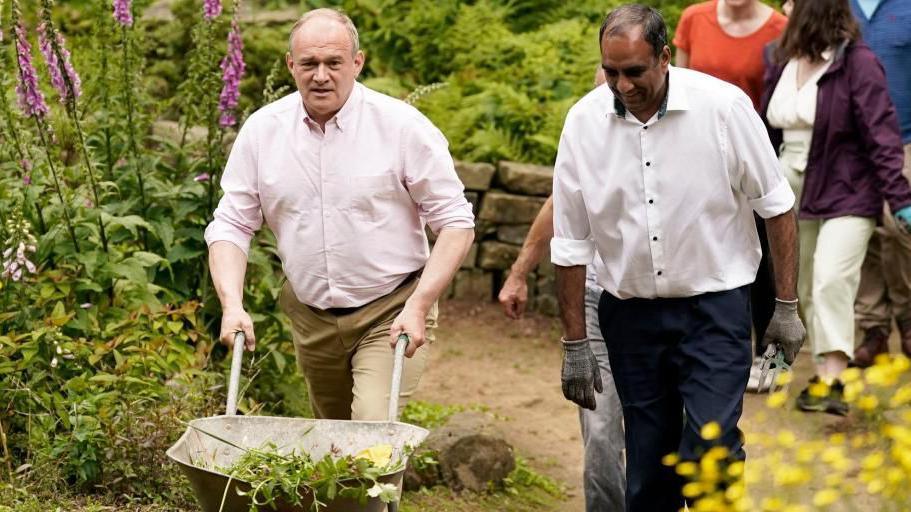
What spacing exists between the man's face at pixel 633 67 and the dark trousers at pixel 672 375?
668 mm

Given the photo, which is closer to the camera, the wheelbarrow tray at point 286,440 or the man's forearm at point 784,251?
the wheelbarrow tray at point 286,440

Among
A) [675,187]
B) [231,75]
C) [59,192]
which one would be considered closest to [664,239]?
[675,187]

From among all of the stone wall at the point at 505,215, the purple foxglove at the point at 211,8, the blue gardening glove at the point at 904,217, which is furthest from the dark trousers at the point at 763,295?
the stone wall at the point at 505,215

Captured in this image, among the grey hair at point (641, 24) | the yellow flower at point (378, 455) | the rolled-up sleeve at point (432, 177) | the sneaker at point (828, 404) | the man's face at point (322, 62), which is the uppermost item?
the grey hair at point (641, 24)

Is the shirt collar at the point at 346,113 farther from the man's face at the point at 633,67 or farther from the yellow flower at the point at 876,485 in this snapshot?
the yellow flower at the point at 876,485

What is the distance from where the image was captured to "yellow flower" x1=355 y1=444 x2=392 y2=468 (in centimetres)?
382

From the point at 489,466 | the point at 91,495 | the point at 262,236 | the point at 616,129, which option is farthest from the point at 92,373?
the point at 616,129

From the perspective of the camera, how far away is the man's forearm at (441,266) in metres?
4.59

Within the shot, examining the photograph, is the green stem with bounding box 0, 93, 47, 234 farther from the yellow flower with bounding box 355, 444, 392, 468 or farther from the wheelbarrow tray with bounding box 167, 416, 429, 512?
the yellow flower with bounding box 355, 444, 392, 468

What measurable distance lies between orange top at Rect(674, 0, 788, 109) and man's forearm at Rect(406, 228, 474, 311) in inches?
117

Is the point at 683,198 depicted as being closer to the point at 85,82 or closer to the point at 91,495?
the point at 91,495

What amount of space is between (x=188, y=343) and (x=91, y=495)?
4.02 feet

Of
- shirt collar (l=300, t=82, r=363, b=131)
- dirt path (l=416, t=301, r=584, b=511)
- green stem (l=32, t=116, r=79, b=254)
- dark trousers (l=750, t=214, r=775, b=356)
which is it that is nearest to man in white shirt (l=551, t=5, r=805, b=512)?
dark trousers (l=750, t=214, r=775, b=356)

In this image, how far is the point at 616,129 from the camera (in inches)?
177
